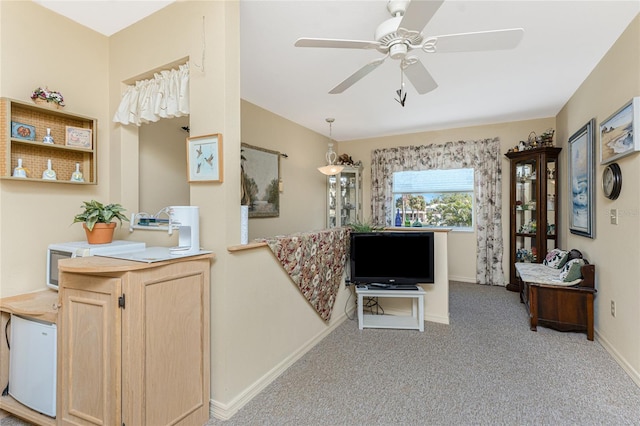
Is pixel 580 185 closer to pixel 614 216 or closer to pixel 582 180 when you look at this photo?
pixel 582 180

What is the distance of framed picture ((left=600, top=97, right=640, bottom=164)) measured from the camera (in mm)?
2182

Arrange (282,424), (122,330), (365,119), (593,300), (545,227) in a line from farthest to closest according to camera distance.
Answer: (365,119), (545,227), (593,300), (282,424), (122,330)

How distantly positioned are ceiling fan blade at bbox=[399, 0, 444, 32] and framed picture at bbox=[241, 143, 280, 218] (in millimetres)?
2689

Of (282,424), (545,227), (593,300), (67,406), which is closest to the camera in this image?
(67,406)

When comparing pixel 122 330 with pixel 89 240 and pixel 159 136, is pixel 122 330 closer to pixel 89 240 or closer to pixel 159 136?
pixel 89 240

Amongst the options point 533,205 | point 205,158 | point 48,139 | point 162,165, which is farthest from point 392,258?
point 48,139

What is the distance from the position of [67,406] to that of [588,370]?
3532 mm

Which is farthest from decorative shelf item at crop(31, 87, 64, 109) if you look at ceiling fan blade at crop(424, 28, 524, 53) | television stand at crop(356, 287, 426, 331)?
television stand at crop(356, 287, 426, 331)

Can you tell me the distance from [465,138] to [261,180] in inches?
140

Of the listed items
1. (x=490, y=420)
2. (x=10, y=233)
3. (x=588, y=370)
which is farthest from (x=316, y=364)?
(x=10, y=233)

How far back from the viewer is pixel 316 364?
2.48 metres

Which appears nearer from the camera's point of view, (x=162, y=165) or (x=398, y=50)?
(x=398, y=50)

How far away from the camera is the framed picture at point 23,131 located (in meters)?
1.92

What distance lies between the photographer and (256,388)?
6.83 ft
